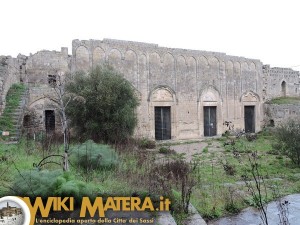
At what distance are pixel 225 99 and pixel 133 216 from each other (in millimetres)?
17881

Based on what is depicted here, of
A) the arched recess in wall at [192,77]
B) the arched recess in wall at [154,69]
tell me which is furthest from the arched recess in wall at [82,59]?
the arched recess in wall at [192,77]

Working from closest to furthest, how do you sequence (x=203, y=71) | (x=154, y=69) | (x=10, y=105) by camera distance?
(x=10, y=105) < (x=154, y=69) < (x=203, y=71)

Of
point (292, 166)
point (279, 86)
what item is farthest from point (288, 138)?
point (279, 86)

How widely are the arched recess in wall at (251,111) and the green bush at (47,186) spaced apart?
19.6 m

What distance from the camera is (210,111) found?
2075 centimetres

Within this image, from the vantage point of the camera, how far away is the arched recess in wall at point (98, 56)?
16688 millimetres

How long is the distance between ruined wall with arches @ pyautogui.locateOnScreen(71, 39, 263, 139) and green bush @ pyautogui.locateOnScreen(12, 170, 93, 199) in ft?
39.4

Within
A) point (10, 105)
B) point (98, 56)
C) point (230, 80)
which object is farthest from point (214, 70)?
point (10, 105)

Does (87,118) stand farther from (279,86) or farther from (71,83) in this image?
(279,86)

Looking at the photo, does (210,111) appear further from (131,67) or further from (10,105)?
(10,105)

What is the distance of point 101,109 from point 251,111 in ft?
49.1

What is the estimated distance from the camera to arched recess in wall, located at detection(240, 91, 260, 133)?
73.3 ft

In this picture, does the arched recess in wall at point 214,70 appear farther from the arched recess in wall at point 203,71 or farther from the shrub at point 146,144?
the shrub at point 146,144

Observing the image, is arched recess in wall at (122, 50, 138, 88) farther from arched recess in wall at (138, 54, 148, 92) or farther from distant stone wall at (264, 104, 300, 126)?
distant stone wall at (264, 104, 300, 126)
